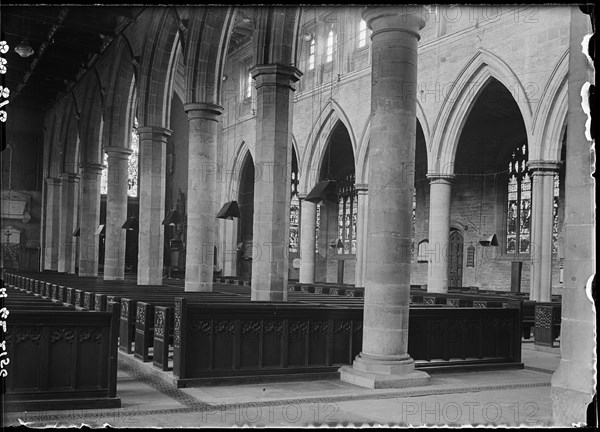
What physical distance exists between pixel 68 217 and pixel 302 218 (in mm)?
10979

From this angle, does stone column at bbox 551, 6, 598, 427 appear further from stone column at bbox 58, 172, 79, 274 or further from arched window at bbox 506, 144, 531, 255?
stone column at bbox 58, 172, 79, 274

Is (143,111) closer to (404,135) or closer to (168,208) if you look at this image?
(404,135)

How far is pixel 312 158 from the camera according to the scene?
28.6 metres

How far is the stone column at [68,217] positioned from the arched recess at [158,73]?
12.1 metres

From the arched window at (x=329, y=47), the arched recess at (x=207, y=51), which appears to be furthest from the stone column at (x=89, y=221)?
the arched recess at (x=207, y=51)

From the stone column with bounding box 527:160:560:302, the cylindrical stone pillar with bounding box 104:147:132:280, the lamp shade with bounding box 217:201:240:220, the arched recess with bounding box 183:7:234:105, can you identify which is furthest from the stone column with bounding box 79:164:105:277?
the stone column with bounding box 527:160:560:302

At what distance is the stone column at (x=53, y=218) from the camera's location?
107 feet

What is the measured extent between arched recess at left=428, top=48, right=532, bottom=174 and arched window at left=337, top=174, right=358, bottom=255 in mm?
11291

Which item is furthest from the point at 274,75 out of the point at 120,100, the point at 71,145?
the point at 71,145

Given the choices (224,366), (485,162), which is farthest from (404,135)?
(485,162)

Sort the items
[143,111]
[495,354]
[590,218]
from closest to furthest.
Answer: [590,218], [495,354], [143,111]

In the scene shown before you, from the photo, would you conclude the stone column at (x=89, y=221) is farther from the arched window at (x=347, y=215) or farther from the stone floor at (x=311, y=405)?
the stone floor at (x=311, y=405)

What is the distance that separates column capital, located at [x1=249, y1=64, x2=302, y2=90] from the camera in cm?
1298

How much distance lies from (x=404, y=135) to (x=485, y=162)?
19113 mm
